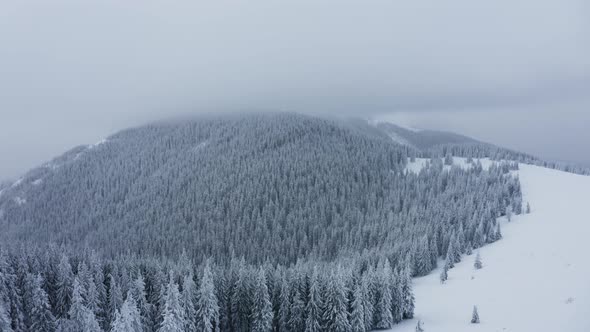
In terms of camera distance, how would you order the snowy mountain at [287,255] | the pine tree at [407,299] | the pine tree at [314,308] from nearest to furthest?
the snowy mountain at [287,255], the pine tree at [314,308], the pine tree at [407,299]

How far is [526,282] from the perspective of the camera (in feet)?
231

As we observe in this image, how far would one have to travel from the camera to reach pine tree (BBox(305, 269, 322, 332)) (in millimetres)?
63312

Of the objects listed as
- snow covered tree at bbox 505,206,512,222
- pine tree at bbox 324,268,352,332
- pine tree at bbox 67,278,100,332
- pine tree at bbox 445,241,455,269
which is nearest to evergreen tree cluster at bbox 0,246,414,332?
pine tree at bbox 324,268,352,332

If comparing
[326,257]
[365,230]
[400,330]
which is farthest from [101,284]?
[365,230]

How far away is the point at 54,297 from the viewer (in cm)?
5997

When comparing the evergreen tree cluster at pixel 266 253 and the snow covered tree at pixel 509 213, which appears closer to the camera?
the evergreen tree cluster at pixel 266 253

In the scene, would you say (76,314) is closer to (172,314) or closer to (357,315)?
(172,314)

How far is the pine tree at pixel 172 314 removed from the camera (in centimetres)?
4381

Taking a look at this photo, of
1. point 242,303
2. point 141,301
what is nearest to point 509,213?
point 242,303

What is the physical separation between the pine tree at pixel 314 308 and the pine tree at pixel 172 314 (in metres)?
22.5

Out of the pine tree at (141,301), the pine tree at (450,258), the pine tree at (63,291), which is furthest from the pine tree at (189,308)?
the pine tree at (450,258)

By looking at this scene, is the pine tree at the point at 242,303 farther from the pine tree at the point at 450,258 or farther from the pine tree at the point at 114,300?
the pine tree at the point at 450,258

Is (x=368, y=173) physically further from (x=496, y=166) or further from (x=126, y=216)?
(x=126, y=216)

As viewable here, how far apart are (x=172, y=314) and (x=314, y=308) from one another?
2657 cm
